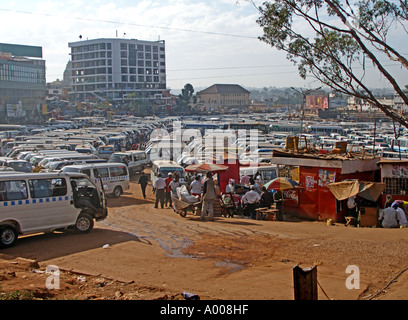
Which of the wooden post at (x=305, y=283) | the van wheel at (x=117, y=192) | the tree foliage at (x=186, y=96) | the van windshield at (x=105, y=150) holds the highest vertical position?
the tree foliage at (x=186, y=96)

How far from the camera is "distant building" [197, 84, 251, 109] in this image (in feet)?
511

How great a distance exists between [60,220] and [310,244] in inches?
244

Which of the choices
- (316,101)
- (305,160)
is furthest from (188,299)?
(316,101)

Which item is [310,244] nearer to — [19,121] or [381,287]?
[381,287]

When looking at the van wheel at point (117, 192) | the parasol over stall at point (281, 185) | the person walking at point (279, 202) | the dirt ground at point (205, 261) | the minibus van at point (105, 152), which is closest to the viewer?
the dirt ground at point (205, 261)

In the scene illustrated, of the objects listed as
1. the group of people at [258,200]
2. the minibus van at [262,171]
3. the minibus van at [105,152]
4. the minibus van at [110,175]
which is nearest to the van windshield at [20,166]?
the minibus van at [110,175]

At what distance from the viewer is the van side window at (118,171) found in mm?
21197

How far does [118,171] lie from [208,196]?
8498 mm

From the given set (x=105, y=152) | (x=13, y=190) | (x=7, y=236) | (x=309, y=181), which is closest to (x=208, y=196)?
(x=309, y=181)

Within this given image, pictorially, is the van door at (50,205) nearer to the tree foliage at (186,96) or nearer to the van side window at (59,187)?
the van side window at (59,187)

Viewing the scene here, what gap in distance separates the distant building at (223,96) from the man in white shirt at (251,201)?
138402 mm

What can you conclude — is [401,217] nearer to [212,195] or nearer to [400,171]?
[400,171]

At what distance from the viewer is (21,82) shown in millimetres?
91625

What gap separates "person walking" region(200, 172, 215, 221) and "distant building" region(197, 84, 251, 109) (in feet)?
458
